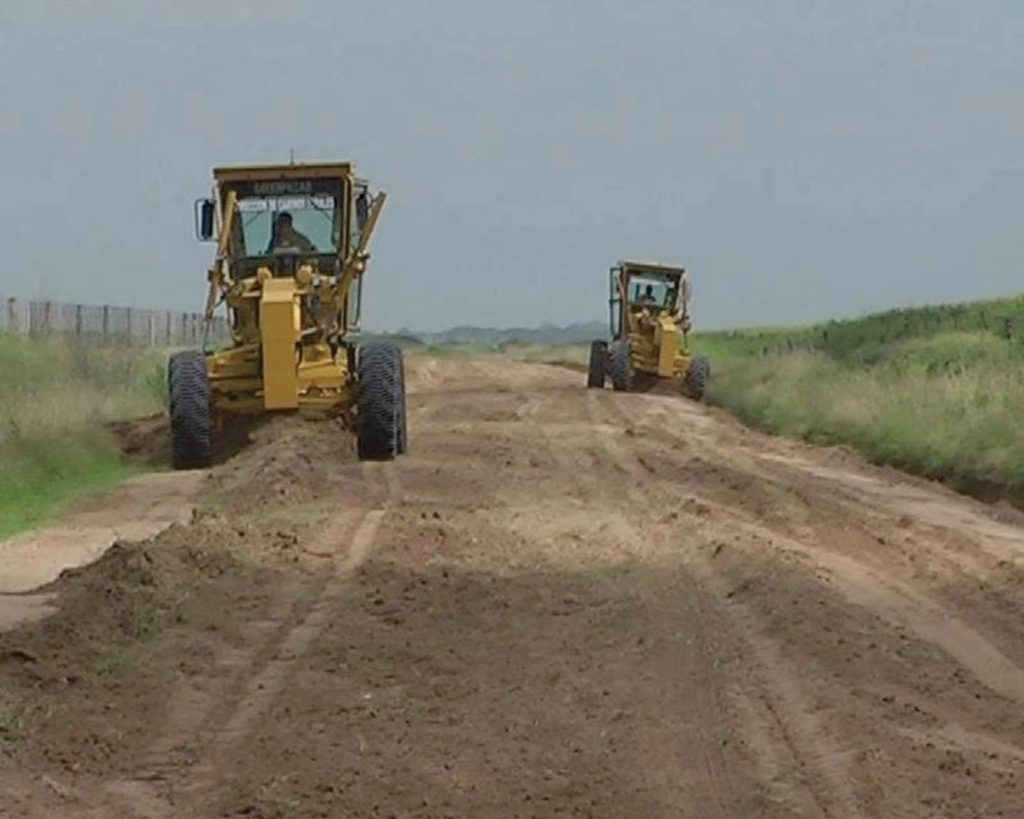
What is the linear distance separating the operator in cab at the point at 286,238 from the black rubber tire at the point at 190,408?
1821 mm

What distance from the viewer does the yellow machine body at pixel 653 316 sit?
38.8 m

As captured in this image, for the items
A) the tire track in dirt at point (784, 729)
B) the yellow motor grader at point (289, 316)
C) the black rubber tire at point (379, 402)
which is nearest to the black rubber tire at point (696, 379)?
the yellow motor grader at point (289, 316)

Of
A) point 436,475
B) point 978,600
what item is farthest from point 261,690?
point 436,475

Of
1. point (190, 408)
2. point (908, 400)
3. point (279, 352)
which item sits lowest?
point (908, 400)

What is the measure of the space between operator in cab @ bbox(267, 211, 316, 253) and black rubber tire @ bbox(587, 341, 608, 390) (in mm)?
18342

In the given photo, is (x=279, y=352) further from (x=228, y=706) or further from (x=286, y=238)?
(x=228, y=706)

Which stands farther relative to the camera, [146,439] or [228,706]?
[146,439]

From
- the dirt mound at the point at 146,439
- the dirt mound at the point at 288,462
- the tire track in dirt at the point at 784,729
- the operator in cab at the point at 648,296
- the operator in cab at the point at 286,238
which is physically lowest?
the dirt mound at the point at 146,439

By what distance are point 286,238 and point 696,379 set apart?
19.3m

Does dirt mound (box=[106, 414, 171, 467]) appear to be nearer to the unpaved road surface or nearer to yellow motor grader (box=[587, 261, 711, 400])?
the unpaved road surface

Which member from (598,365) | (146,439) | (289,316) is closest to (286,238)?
(289,316)

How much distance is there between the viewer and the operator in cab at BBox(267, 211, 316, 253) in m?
20.9

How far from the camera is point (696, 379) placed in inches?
1539

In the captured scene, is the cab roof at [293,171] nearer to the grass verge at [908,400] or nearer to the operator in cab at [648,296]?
the grass verge at [908,400]
